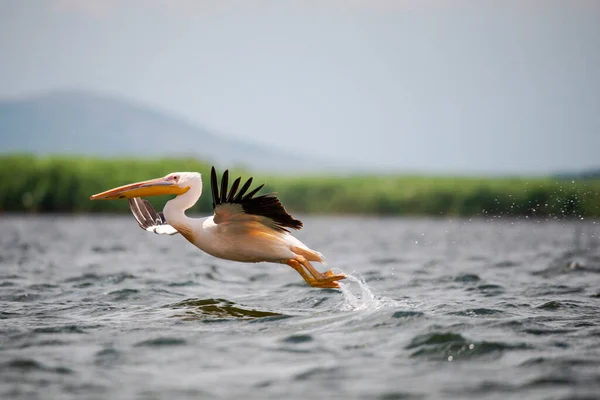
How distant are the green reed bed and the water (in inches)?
773

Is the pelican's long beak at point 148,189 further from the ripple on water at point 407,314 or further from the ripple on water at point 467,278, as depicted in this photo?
the ripple on water at point 467,278

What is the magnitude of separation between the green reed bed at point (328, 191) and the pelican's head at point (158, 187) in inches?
853

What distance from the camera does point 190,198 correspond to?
8180 millimetres

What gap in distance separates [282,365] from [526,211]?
32.3 metres

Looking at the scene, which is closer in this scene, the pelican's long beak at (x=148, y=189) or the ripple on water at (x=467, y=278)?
the pelican's long beak at (x=148, y=189)

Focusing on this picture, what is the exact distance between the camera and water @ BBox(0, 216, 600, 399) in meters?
5.00

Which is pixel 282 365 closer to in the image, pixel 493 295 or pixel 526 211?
pixel 493 295

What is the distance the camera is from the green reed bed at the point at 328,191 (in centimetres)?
3219

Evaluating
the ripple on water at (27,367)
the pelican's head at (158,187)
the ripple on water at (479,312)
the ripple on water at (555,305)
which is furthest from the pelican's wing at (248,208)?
the ripple on water at (555,305)

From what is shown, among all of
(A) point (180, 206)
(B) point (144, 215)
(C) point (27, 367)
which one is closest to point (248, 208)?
(A) point (180, 206)

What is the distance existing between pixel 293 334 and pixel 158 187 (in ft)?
7.99

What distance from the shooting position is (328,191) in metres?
37.0

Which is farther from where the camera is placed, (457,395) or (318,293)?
(318,293)

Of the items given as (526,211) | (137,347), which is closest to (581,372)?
(137,347)
